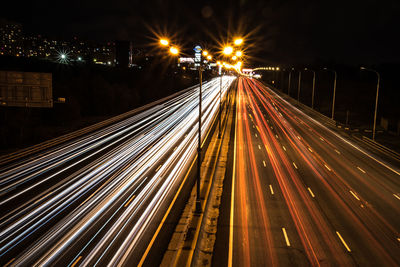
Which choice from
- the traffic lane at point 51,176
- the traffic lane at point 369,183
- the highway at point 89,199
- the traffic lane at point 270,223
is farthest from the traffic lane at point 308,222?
the traffic lane at point 51,176

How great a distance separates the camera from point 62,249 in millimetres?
12422

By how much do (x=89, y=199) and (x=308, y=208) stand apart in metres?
11.8

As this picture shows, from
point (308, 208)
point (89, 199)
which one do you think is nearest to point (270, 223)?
point (308, 208)

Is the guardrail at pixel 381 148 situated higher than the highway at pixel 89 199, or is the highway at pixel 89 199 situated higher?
the guardrail at pixel 381 148

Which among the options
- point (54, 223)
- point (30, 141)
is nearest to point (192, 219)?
point (54, 223)

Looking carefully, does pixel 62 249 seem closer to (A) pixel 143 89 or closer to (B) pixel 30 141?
(B) pixel 30 141

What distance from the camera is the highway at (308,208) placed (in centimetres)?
1266

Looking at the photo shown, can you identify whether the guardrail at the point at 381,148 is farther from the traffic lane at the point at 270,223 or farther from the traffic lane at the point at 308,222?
the traffic lane at the point at 270,223

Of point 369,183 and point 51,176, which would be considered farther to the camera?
point 369,183

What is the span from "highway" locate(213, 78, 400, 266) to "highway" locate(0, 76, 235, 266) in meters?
3.87

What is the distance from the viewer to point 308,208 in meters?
17.0

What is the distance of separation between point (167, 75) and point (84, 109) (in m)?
53.7

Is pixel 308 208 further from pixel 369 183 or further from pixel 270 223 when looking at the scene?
pixel 369 183

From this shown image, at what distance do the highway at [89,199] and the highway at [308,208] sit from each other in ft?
12.7
